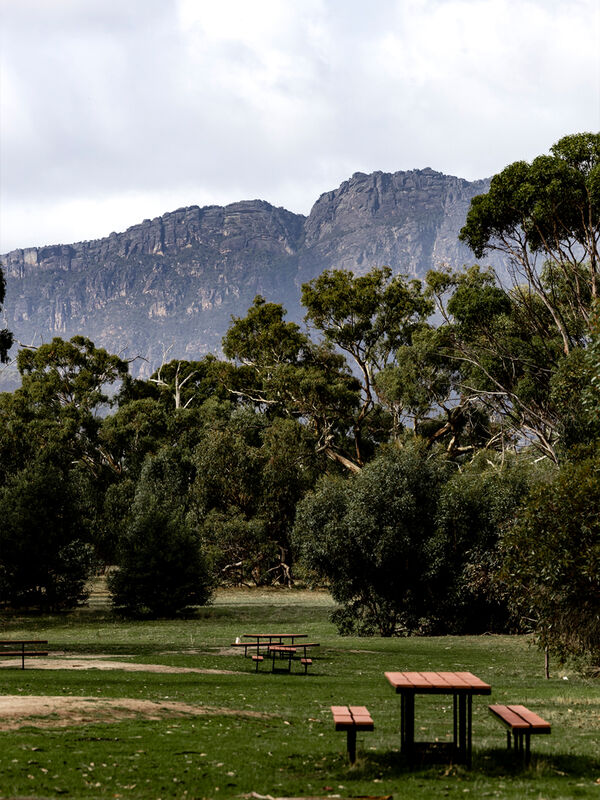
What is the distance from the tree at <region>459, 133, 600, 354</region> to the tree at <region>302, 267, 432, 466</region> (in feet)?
61.0

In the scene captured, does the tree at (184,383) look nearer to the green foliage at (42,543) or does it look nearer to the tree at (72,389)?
the tree at (72,389)

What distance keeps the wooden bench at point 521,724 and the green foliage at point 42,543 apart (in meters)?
32.5

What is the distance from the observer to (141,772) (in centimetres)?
892

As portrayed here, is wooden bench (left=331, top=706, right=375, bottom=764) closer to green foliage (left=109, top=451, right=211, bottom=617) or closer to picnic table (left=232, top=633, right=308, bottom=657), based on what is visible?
picnic table (left=232, top=633, right=308, bottom=657)

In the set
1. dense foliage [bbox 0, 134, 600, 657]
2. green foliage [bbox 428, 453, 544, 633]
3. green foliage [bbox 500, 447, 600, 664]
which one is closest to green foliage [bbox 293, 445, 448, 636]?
dense foliage [bbox 0, 134, 600, 657]

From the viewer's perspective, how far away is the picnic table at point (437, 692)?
8852 mm

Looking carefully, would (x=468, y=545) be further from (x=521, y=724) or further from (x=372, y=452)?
(x=372, y=452)

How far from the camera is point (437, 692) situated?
29.8 ft

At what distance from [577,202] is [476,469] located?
44.3 feet

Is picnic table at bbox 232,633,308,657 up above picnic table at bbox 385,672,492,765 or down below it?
below

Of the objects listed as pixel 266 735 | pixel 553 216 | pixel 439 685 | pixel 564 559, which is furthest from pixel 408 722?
pixel 553 216

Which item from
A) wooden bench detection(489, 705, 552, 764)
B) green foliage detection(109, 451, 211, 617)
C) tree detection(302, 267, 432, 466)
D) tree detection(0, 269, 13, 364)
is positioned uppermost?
tree detection(302, 267, 432, 466)

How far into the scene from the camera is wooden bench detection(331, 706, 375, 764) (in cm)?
886

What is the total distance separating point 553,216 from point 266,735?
2827 cm
